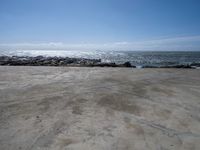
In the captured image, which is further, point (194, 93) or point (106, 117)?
point (194, 93)

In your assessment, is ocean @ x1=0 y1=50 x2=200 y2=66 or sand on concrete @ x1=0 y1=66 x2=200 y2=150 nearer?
sand on concrete @ x1=0 y1=66 x2=200 y2=150

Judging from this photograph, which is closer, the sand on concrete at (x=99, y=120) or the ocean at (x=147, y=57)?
the sand on concrete at (x=99, y=120)

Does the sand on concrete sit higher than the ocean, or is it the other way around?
the sand on concrete

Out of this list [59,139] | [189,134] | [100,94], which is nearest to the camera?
[59,139]

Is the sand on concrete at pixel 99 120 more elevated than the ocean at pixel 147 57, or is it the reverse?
the sand on concrete at pixel 99 120

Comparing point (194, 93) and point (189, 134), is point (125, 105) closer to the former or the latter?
point (189, 134)

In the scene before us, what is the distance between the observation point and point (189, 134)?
11.9 ft

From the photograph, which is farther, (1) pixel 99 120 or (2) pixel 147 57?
(2) pixel 147 57

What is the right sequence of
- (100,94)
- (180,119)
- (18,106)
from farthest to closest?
(100,94), (18,106), (180,119)

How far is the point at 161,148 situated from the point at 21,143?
92.6 inches

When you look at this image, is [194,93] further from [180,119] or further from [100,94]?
[100,94]

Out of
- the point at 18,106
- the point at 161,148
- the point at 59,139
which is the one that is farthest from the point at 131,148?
the point at 18,106

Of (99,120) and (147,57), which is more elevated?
(99,120)

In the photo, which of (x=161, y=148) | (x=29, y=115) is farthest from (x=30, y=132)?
(x=161, y=148)
